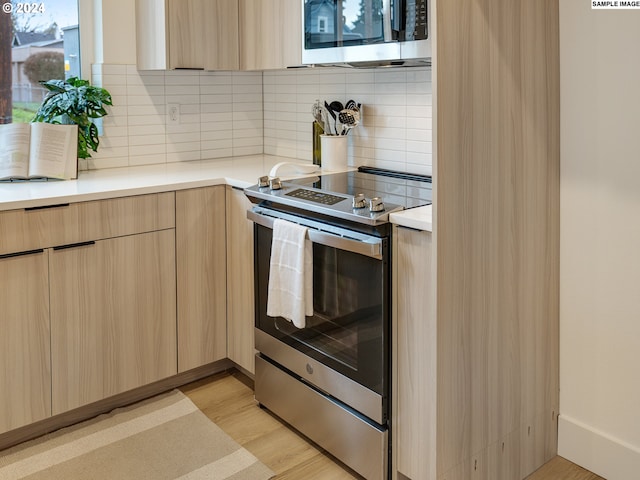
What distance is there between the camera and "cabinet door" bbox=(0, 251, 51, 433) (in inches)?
86.7

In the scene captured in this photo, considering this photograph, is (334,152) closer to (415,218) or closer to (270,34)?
(270,34)

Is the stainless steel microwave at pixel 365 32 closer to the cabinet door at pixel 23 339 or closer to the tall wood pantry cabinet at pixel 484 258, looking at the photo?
the tall wood pantry cabinet at pixel 484 258

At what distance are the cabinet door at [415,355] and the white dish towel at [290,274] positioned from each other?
0.35m

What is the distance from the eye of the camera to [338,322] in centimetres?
216

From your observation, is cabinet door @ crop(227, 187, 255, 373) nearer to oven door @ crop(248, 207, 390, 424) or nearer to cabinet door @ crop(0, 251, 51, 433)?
oven door @ crop(248, 207, 390, 424)

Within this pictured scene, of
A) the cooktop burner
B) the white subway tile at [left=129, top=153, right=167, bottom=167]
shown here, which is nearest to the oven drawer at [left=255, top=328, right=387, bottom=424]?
the cooktop burner

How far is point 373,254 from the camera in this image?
1.93 metres

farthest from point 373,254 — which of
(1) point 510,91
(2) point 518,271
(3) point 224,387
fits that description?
(3) point 224,387

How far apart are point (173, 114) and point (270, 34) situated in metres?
0.70

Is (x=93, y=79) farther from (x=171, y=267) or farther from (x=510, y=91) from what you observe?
(x=510, y=91)

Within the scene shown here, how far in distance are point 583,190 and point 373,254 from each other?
734 mm

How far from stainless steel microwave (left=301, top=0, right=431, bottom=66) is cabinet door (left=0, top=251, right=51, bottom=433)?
4.20 ft

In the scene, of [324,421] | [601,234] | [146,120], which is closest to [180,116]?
[146,120]

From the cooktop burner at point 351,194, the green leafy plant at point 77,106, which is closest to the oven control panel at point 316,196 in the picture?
the cooktop burner at point 351,194
